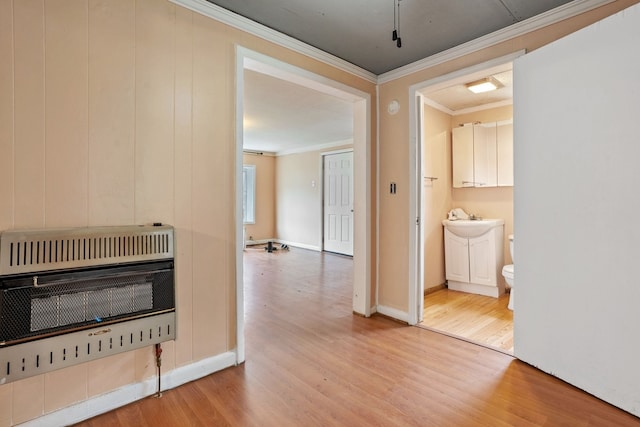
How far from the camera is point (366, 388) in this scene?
5.93 feet

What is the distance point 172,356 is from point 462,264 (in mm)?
3187

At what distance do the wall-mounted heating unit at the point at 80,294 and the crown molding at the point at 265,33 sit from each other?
1.32 m

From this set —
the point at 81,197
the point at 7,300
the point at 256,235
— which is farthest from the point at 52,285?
the point at 256,235

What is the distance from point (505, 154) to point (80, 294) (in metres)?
4.11

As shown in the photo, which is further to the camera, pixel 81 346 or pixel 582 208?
pixel 582 208

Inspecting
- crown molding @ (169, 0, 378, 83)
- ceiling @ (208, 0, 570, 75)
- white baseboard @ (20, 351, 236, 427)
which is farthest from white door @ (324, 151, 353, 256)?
white baseboard @ (20, 351, 236, 427)

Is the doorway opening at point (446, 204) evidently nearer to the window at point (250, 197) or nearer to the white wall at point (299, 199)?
the white wall at point (299, 199)

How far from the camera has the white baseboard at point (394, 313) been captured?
2.83m

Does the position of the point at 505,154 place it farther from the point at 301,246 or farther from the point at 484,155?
the point at 301,246

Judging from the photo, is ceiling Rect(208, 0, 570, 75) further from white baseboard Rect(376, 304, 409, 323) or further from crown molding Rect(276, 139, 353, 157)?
crown molding Rect(276, 139, 353, 157)

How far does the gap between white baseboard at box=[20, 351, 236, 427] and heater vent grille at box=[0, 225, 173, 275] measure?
705mm

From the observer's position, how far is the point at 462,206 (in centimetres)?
409

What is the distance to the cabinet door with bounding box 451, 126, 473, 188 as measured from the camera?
12.7 ft

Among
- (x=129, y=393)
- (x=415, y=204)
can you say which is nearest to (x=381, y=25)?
(x=415, y=204)
